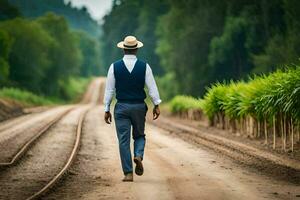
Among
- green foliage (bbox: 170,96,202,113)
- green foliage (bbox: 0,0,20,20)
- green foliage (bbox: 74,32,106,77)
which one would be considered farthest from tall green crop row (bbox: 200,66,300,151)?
green foliage (bbox: 74,32,106,77)

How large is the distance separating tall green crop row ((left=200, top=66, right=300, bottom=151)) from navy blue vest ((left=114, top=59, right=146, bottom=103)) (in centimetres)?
636

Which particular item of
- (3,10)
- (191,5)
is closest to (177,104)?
(191,5)

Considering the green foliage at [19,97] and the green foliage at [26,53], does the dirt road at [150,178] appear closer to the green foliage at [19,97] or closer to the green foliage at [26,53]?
the green foliage at [19,97]

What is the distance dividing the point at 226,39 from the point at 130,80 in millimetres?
48784

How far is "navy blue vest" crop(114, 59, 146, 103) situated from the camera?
1106cm

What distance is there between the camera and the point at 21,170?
12.9 meters

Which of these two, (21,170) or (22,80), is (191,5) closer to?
(22,80)

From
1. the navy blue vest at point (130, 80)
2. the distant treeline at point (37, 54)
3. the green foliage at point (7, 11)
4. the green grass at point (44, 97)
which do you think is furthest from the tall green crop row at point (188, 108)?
the green foliage at point (7, 11)

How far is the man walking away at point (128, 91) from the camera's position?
36.3 feet

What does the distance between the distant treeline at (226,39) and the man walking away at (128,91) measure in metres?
37.2

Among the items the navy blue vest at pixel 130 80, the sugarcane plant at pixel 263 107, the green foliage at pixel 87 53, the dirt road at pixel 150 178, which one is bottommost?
the dirt road at pixel 150 178

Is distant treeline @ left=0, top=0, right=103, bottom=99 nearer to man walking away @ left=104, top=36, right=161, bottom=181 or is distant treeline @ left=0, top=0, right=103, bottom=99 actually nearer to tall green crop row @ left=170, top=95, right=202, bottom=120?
tall green crop row @ left=170, top=95, right=202, bottom=120

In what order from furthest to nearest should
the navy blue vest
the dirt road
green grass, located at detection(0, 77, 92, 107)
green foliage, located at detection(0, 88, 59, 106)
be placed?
1. green grass, located at detection(0, 77, 92, 107)
2. green foliage, located at detection(0, 88, 59, 106)
3. the navy blue vest
4. the dirt road

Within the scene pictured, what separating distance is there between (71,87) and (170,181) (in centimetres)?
9446
